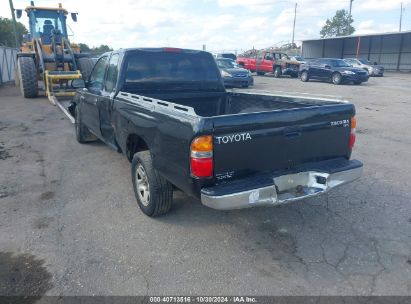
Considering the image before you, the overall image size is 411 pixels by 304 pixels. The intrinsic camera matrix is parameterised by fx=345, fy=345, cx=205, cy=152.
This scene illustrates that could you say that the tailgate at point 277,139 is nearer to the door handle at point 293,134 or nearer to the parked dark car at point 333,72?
the door handle at point 293,134

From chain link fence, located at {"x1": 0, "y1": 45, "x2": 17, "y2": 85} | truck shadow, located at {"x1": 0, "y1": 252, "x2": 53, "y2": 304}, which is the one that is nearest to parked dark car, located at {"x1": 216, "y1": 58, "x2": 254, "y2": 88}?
chain link fence, located at {"x1": 0, "y1": 45, "x2": 17, "y2": 85}

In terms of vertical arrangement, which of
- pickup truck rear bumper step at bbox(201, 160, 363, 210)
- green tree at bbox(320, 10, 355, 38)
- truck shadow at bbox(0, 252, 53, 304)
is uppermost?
green tree at bbox(320, 10, 355, 38)

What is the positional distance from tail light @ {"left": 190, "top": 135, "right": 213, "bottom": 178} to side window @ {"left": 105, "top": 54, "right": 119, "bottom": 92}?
2453 mm

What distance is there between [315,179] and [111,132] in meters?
3.08

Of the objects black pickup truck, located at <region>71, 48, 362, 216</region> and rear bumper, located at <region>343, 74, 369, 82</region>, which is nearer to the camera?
black pickup truck, located at <region>71, 48, 362, 216</region>

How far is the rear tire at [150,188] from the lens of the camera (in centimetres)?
385

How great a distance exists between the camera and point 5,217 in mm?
4199

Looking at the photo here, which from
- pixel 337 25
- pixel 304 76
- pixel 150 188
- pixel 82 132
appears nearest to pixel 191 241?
pixel 150 188

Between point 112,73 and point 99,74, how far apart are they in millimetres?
712

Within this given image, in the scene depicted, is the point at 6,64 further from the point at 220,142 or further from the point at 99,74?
the point at 220,142

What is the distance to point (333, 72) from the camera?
2166cm

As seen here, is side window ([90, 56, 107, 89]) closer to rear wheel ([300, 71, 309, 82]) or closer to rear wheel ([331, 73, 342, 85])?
rear wheel ([331, 73, 342, 85])

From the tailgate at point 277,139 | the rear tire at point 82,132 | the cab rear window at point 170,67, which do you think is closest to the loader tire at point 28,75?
the rear tire at point 82,132

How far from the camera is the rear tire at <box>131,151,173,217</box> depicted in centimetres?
385
